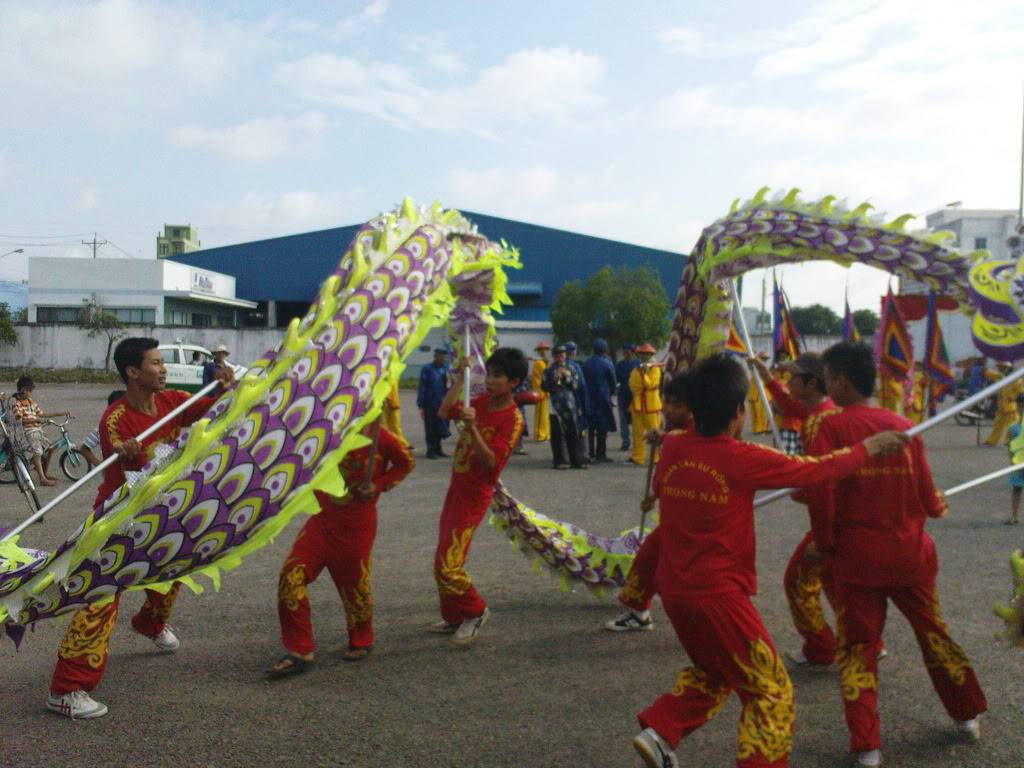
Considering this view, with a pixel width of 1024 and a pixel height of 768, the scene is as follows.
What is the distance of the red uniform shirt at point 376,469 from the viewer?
14.5 feet

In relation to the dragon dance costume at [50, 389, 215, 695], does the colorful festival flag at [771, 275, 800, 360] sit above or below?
above

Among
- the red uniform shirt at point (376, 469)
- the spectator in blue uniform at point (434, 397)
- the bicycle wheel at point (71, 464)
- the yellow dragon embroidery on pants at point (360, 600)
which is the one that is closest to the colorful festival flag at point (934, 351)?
the spectator in blue uniform at point (434, 397)

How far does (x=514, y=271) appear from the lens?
4522 cm

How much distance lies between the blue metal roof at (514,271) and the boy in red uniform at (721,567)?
4147 cm

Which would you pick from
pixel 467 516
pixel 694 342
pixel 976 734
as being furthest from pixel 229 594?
pixel 976 734

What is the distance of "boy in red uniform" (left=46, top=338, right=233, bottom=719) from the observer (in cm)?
390

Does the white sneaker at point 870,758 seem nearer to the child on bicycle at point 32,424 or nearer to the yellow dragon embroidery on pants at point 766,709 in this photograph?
the yellow dragon embroidery on pants at point 766,709

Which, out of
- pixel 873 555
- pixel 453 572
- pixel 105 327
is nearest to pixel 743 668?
pixel 873 555

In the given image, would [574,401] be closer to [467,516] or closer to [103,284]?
[467,516]

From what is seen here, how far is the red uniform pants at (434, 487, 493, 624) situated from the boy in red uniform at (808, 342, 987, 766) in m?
2.00

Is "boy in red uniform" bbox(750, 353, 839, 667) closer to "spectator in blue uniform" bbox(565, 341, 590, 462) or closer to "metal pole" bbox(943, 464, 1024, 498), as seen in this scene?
"metal pole" bbox(943, 464, 1024, 498)

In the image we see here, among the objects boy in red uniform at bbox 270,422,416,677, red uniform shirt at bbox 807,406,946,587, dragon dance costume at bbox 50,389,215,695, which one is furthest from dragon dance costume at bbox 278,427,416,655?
red uniform shirt at bbox 807,406,946,587

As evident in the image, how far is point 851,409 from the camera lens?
347cm

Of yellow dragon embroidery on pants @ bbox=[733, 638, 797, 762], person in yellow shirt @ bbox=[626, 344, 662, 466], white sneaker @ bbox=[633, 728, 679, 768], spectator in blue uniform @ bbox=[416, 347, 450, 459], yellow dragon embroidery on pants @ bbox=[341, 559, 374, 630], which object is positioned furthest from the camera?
spectator in blue uniform @ bbox=[416, 347, 450, 459]
